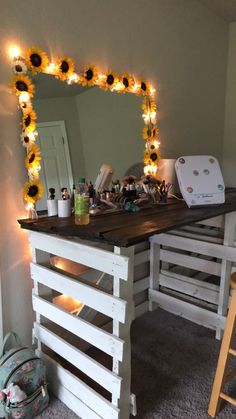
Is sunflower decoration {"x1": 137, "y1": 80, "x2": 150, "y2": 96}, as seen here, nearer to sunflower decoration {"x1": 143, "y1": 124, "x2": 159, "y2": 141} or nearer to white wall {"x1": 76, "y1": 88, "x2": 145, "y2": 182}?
white wall {"x1": 76, "y1": 88, "x2": 145, "y2": 182}

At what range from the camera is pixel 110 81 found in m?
1.86

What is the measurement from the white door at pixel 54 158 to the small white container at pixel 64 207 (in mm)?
88

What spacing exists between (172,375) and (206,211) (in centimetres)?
92

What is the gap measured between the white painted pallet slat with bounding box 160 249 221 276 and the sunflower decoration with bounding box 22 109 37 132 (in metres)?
1.35

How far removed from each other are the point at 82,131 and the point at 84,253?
2.58ft

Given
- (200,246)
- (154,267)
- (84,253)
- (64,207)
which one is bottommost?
(154,267)

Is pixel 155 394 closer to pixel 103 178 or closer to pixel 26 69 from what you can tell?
pixel 103 178

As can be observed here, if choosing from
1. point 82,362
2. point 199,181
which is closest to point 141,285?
point 199,181

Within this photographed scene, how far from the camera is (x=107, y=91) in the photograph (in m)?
1.87

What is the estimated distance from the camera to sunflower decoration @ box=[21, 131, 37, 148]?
5.02ft

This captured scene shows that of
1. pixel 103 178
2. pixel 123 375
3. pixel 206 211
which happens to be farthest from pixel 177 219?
pixel 123 375

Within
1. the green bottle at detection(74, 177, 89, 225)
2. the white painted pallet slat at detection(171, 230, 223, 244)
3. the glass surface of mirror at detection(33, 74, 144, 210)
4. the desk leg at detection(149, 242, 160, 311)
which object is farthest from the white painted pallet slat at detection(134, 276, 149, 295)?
the green bottle at detection(74, 177, 89, 225)

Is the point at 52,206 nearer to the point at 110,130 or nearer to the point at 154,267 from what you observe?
the point at 110,130

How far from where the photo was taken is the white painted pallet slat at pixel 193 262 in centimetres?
215
